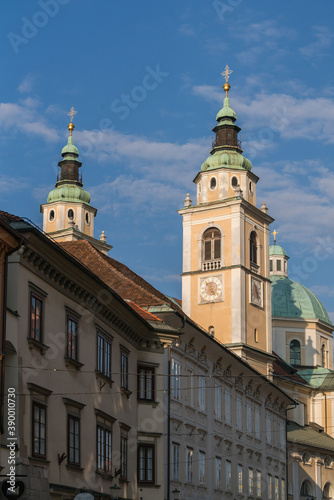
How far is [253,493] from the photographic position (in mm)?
53156

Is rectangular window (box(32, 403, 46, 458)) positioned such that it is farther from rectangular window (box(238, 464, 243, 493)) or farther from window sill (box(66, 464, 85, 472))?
rectangular window (box(238, 464, 243, 493))

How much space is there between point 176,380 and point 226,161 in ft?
144

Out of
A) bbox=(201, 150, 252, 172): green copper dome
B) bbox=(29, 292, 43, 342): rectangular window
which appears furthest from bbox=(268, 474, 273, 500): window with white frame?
bbox=(29, 292, 43, 342): rectangular window

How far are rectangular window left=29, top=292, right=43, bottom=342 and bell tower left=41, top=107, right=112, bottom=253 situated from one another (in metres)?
69.3

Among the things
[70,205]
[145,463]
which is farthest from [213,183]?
[145,463]

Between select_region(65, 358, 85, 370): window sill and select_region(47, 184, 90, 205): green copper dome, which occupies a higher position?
select_region(47, 184, 90, 205): green copper dome

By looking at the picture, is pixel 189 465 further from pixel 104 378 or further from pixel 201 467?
pixel 104 378

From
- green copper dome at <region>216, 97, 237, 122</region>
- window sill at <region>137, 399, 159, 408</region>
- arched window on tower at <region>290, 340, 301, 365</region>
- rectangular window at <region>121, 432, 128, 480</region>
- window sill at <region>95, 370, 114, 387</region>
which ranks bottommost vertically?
rectangular window at <region>121, 432, 128, 480</region>

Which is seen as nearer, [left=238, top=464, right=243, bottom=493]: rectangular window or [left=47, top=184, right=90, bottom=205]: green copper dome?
[left=238, top=464, right=243, bottom=493]: rectangular window

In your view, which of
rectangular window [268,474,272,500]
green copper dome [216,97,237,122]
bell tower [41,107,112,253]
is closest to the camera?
rectangular window [268,474,272,500]

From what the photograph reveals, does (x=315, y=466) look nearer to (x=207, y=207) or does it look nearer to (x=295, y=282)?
(x=207, y=207)

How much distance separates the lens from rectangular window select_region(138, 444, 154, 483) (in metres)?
36.8

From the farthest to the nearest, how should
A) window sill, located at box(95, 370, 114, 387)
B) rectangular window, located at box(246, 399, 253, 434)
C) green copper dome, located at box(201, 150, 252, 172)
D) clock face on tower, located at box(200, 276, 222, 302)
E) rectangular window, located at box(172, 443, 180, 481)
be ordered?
1. green copper dome, located at box(201, 150, 252, 172)
2. clock face on tower, located at box(200, 276, 222, 302)
3. rectangular window, located at box(246, 399, 253, 434)
4. rectangular window, located at box(172, 443, 180, 481)
5. window sill, located at box(95, 370, 114, 387)

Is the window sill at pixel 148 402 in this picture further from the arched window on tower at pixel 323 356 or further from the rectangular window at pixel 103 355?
the arched window on tower at pixel 323 356
